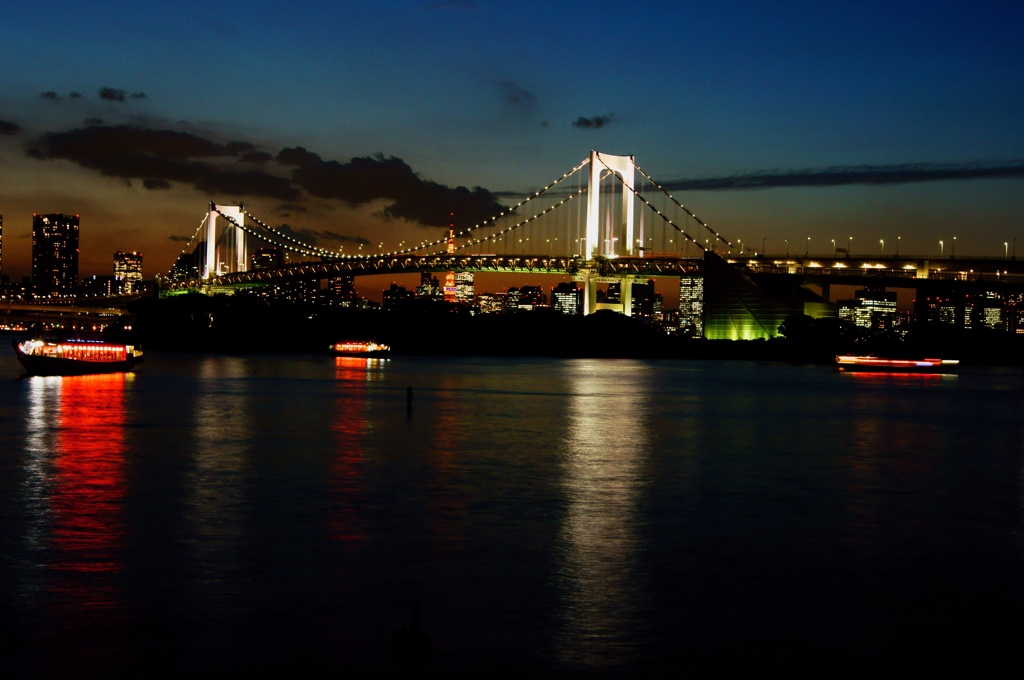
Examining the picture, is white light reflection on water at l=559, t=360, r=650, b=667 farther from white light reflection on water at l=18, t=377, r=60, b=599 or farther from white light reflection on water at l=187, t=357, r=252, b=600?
white light reflection on water at l=18, t=377, r=60, b=599

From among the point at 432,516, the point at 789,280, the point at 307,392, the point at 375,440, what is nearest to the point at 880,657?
the point at 432,516

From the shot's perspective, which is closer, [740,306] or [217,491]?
[217,491]

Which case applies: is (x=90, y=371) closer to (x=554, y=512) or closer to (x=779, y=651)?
(x=554, y=512)

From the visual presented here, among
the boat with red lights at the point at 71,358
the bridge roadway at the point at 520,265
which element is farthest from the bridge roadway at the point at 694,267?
the boat with red lights at the point at 71,358

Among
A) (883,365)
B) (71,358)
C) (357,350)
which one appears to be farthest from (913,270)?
(71,358)

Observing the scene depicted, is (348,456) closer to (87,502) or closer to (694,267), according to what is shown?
(87,502)

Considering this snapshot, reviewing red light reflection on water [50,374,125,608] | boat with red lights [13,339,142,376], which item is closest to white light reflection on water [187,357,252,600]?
red light reflection on water [50,374,125,608]

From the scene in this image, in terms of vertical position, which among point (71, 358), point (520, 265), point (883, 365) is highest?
point (520, 265)
